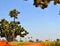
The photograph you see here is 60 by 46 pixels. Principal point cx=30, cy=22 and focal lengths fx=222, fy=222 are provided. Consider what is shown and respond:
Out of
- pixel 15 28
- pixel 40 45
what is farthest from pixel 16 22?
pixel 40 45

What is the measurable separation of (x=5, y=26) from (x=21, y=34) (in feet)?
19.8

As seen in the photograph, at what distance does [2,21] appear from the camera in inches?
2980

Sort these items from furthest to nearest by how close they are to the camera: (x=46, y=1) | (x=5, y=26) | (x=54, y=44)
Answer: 1. (x=5, y=26)
2. (x=54, y=44)
3. (x=46, y=1)

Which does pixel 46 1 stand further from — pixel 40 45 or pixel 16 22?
pixel 16 22

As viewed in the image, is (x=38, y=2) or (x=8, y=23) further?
(x=8, y=23)

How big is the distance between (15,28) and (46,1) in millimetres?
49636

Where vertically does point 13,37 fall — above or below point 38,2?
below

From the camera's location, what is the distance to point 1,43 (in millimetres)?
27281

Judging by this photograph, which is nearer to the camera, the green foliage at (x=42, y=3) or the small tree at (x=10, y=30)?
the green foliage at (x=42, y=3)

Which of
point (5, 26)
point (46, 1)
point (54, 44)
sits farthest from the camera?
point (5, 26)

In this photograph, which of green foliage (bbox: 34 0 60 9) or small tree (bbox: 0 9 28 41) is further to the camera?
small tree (bbox: 0 9 28 41)

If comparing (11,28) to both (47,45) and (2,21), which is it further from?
(47,45)

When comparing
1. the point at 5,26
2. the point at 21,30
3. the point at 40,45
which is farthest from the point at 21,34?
the point at 40,45

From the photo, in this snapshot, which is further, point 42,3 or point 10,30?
point 10,30
